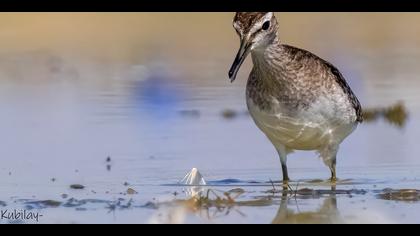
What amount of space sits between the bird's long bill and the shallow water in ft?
3.03

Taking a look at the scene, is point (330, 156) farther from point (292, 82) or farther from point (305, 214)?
point (305, 214)

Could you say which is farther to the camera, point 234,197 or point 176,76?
point 176,76

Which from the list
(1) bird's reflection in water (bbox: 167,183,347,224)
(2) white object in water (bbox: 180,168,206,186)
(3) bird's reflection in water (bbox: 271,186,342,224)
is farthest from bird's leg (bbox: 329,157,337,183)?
(3) bird's reflection in water (bbox: 271,186,342,224)

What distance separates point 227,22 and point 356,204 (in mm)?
14285

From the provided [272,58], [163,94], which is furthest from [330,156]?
[163,94]

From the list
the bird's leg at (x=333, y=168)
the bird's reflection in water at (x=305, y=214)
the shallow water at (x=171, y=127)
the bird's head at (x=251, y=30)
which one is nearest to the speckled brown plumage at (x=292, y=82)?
the bird's head at (x=251, y=30)

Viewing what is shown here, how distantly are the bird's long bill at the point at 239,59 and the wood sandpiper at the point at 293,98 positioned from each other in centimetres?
18

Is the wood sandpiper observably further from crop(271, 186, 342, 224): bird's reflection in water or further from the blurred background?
crop(271, 186, 342, 224): bird's reflection in water

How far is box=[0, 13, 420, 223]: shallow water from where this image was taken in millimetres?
9531

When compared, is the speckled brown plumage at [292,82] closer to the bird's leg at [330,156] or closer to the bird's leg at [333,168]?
the bird's leg at [330,156]
